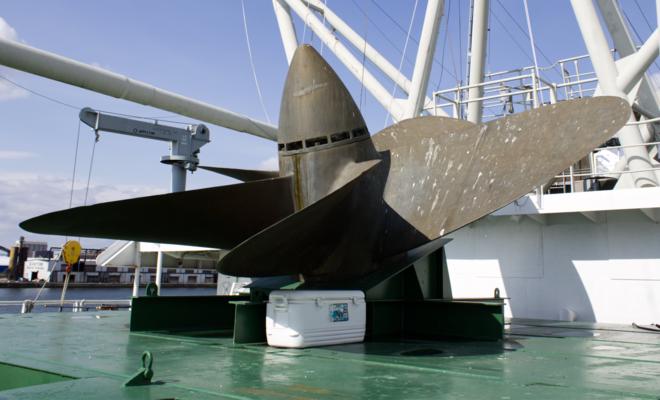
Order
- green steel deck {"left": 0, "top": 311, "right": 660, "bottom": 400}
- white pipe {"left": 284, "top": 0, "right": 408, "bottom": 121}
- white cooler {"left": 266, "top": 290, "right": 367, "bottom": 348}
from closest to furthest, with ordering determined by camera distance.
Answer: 1. green steel deck {"left": 0, "top": 311, "right": 660, "bottom": 400}
2. white cooler {"left": 266, "top": 290, "right": 367, "bottom": 348}
3. white pipe {"left": 284, "top": 0, "right": 408, "bottom": 121}

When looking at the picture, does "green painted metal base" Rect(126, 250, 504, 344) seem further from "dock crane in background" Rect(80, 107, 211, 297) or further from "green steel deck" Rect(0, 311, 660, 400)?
"dock crane in background" Rect(80, 107, 211, 297)

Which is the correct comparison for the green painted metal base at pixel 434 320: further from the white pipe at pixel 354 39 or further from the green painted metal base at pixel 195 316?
the white pipe at pixel 354 39

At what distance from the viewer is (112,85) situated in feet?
60.5

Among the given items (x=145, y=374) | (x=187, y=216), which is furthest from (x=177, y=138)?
(x=145, y=374)

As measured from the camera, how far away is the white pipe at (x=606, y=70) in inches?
632

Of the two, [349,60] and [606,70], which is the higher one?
[349,60]

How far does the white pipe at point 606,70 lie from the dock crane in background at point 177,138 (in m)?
12.9

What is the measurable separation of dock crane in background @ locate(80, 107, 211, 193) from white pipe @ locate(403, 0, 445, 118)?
756cm

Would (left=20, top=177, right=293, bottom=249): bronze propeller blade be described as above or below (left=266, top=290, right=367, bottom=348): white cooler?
above

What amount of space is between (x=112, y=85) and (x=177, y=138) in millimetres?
2912

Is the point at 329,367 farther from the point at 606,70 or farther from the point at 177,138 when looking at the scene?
the point at 177,138

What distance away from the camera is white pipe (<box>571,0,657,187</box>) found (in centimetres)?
1605

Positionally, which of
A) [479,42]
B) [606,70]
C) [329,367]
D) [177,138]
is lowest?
[329,367]

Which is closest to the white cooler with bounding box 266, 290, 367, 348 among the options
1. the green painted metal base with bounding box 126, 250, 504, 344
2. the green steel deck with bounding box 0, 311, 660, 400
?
the green steel deck with bounding box 0, 311, 660, 400
